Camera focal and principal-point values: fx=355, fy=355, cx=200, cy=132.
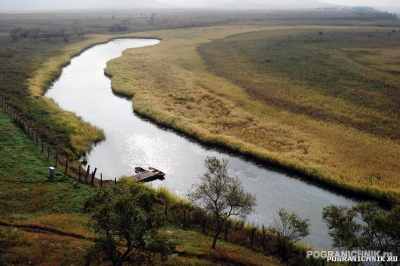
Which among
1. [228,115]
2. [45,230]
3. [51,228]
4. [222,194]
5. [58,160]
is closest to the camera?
[45,230]

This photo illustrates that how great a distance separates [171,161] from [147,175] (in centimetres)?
622

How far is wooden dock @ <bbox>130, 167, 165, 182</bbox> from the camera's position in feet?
129

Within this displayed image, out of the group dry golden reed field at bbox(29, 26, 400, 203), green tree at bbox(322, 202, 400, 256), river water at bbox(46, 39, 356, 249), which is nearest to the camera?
green tree at bbox(322, 202, 400, 256)

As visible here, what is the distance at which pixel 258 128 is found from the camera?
5406 centimetres

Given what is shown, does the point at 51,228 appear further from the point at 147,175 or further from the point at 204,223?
the point at 147,175

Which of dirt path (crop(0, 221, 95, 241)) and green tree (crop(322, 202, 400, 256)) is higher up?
green tree (crop(322, 202, 400, 256))

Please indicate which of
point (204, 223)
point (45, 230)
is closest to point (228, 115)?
point (204, 223)

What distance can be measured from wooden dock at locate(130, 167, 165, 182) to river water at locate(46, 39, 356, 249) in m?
0.72

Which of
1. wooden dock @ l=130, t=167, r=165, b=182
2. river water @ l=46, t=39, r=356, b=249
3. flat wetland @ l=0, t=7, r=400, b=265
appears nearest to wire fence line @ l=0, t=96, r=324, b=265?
flat wetland @ l=0, t=7, r=400, b=265

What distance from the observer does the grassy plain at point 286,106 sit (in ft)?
143

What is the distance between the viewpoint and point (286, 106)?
2516 inches

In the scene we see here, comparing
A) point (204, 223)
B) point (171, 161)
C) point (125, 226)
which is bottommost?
point (171, 161)

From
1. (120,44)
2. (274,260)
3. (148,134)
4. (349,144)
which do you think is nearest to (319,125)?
(349,144)

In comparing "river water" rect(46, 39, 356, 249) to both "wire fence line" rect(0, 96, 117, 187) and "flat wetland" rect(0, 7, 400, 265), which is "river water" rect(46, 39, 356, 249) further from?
"wire fence line" rect(0, 96, 117, 187)
